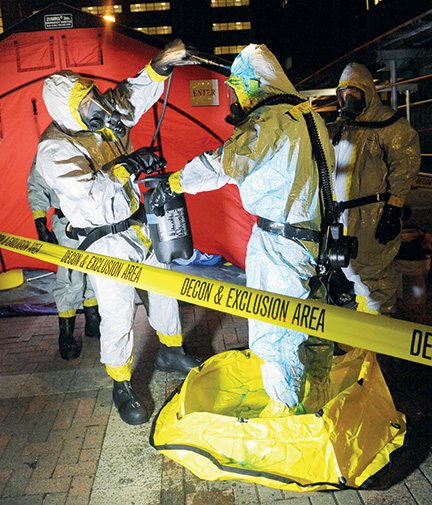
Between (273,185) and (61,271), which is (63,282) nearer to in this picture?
(61,271)

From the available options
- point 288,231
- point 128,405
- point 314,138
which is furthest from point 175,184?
point 128,405

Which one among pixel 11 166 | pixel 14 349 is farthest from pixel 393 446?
pixel 11 166

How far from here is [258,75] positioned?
6.98 ft

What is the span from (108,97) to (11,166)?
8.83 ft

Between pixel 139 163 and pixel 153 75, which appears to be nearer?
pixel 139 163

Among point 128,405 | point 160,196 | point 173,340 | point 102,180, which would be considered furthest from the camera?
point 173,340

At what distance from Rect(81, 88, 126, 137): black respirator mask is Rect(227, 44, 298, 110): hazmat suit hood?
841mm

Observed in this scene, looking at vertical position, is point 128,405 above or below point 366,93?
below

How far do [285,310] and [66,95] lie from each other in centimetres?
187

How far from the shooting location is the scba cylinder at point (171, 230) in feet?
8.33

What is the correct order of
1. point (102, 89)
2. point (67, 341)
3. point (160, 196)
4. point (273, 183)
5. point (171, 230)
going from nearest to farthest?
point (273, 183) < point (160, 196) < point (171, 230) < point (67, 341) < point (102, 89)

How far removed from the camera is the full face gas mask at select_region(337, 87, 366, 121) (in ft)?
11.2

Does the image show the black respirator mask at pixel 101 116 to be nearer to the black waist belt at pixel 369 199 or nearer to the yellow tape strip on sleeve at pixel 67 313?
the yellow tape strip on sleeve at pixel 67 313

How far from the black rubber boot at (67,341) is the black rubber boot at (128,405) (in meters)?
0.91
